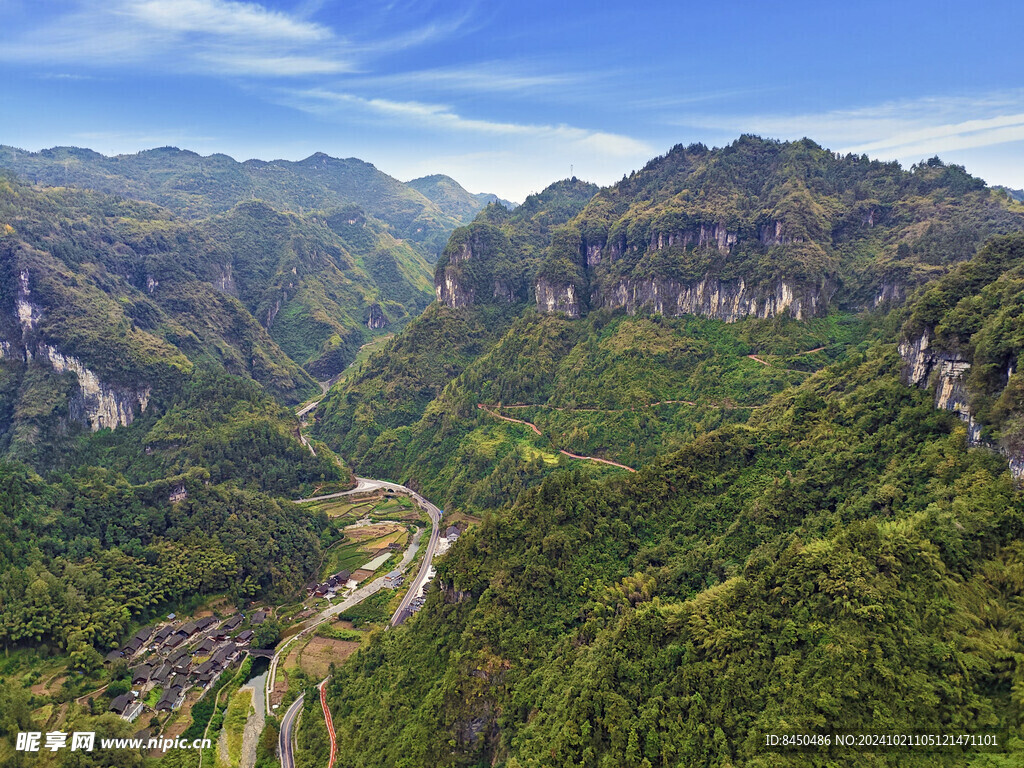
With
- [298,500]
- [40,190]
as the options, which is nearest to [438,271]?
[298,500]

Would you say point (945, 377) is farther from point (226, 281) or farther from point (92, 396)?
point (226, 281)

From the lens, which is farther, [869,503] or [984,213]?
[984,213]

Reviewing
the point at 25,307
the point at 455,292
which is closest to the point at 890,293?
the point at 455,292

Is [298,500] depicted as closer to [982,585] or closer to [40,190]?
[982,585]

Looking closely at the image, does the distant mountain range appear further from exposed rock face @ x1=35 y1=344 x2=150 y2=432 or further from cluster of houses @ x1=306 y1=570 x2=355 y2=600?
cluster of houses @ x1=306 y1=570 x2=355 y2=600

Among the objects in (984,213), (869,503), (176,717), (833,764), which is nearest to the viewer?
(833,764)

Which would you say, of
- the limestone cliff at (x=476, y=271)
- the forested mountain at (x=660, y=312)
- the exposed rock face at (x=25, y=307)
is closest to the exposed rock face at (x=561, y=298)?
the forested mountain at (x=660, y=312)

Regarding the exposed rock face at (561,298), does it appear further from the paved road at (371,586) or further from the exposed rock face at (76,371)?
the exposed rock face at (76,371)
